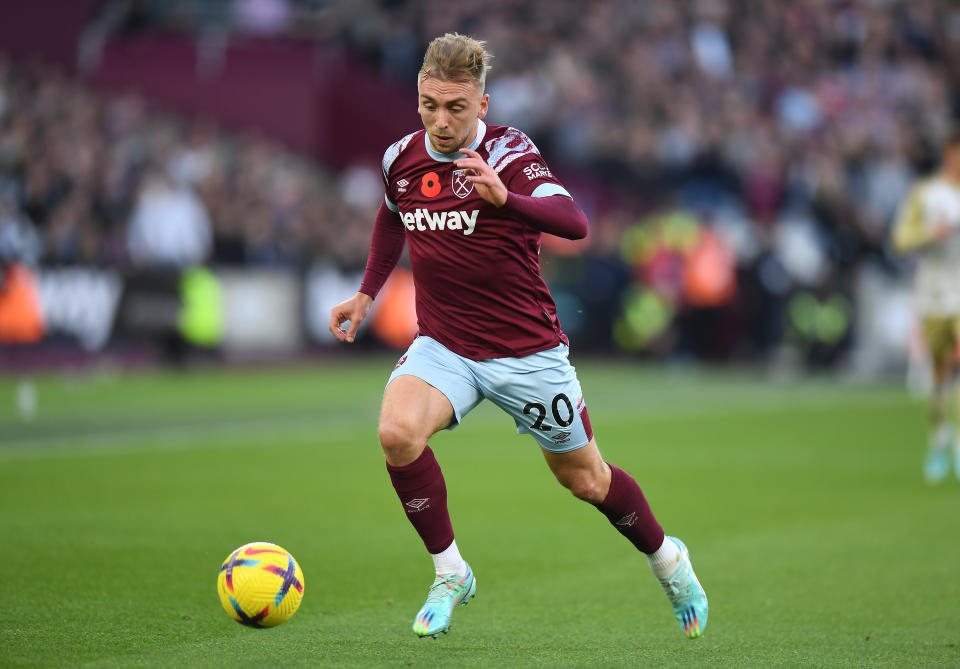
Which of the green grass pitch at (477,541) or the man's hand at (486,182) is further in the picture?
the green grass pitch at (477,541)

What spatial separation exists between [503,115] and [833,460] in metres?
16.9

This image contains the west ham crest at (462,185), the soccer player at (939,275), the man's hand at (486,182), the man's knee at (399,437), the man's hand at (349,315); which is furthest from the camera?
the soccer player at (939,275)

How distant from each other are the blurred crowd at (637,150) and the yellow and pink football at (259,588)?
1361 cm

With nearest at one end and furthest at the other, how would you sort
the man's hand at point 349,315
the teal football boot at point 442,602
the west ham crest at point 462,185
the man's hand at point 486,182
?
the man's hand at point 486,182, the teal football boot at point 442,602, the west ham crest at point 462,185, the man's hand at point 349,315

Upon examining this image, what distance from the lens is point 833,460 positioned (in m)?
11.3

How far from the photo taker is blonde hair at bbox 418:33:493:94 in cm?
512

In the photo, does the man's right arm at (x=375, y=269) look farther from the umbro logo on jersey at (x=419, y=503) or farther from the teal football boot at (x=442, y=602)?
the teal football boot at (x=442, y=602)

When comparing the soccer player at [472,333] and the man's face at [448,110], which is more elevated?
the man's face at [448,110]

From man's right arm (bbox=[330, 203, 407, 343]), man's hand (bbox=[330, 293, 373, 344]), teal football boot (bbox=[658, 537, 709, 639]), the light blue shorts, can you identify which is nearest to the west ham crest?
man's right arm (bbox=[330, 203, 407, 343])

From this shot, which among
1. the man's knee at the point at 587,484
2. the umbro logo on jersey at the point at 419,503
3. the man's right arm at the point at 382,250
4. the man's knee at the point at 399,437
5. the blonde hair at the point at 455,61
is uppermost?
the blonde hair at the point at 455,61

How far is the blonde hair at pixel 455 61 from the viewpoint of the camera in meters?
5.12

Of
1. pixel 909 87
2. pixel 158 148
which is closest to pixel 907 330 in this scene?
pixel 909 87

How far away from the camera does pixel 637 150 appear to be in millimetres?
26109

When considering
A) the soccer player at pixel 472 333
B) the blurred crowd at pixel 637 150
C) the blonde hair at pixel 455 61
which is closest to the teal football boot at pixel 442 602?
the soccer player at pixel 472 333
